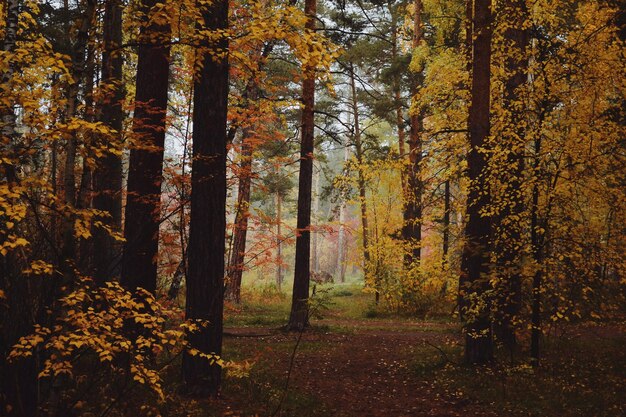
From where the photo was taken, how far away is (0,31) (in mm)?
5047

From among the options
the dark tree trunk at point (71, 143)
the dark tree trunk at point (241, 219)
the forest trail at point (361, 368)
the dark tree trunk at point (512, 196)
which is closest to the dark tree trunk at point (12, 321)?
the dark tree trunk at point (71, 143)

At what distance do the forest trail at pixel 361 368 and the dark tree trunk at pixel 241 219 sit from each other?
2031mm

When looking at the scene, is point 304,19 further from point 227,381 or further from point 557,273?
point 557,273

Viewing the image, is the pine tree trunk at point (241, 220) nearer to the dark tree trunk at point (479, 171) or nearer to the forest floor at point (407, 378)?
the forest floor at point (407, 378)

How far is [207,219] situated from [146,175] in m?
1.56

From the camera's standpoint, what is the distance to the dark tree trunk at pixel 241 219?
403 inches

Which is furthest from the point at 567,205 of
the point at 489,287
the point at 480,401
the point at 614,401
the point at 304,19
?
the point at 304,19

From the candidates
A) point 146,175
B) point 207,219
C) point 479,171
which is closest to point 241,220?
point 146,175

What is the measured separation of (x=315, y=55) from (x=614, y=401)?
7048 millimetres

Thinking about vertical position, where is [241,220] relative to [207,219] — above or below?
above

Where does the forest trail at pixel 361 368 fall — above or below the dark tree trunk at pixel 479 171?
below

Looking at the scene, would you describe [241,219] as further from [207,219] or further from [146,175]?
[207,219]

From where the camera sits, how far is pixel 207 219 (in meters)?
6.36

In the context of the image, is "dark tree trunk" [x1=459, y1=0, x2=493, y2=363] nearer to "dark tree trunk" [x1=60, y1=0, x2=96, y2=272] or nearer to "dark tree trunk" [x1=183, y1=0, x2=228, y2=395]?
"dark tree trunk" [x1=183, y1=0, x2=228, y2=395]
